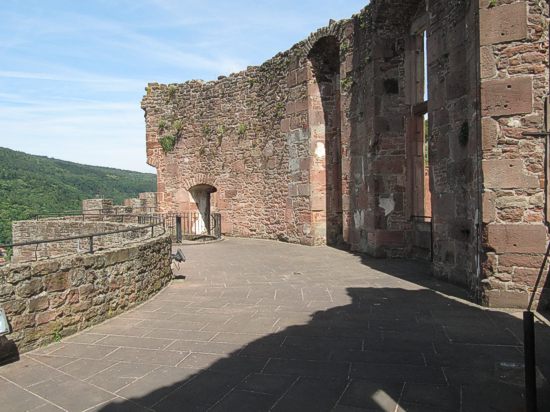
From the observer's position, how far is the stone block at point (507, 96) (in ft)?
18.0

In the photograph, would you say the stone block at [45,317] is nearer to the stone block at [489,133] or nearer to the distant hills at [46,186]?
the stone block at [489,133]

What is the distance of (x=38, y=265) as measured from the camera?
4551 millimetres

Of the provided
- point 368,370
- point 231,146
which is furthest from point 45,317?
point 231,146

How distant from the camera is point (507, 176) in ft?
18.2

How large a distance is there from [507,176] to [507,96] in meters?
0.97

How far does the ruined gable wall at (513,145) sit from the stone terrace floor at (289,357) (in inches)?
25.4

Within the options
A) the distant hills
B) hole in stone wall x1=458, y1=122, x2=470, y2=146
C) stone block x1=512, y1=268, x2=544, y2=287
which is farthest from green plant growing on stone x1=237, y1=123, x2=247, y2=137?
the distant hills

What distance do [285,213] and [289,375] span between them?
33.7ft

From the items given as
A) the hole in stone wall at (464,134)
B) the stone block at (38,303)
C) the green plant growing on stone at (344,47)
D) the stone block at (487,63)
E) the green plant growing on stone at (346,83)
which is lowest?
the stone block at (38,303)

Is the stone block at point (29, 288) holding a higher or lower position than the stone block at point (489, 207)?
lower

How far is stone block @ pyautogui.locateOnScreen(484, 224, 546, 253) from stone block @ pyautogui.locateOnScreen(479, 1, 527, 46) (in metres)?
2.28

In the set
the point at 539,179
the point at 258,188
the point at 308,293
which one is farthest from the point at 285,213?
the point at 539,179

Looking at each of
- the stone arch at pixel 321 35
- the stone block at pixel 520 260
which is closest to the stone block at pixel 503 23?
the stone block at pixel 520 260

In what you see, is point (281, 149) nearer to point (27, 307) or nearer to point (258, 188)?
point (258, 188)
